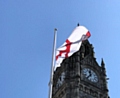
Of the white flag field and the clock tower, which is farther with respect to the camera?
the clock tower

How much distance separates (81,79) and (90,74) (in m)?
2.63

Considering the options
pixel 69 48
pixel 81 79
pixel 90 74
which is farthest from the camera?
pixel 90 74

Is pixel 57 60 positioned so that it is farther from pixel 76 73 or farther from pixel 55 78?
pixel 55 78

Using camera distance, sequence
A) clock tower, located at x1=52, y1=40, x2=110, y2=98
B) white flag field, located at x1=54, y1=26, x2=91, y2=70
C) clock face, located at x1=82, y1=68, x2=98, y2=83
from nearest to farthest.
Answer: white flag field, located at x1=54, y1=26, x2=91, y2=70
clock tower, located at x1=52, y1=40, x2=110, y2=98
clock face, located at x1=82, y1=68, x2=98, y2=83

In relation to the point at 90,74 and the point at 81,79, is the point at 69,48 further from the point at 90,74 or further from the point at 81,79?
the point at 90,74

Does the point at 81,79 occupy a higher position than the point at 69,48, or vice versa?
the point at 81,79

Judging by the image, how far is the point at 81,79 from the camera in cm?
4584

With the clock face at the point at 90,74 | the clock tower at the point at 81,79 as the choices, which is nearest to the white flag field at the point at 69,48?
the clock tower at the point at 81,79

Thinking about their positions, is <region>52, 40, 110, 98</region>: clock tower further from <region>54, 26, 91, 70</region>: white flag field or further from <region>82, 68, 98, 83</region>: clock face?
<region>54, 26, 91, 70</region>: white flag field

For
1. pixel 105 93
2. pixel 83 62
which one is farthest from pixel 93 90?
pixel 83 62

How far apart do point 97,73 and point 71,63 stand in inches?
171

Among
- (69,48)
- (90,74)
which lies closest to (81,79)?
(90,74)

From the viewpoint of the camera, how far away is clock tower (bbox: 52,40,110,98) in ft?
146

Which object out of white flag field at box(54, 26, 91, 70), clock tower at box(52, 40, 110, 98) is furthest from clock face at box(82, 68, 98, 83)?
white flag field at box(54, 26, 91, 70)
